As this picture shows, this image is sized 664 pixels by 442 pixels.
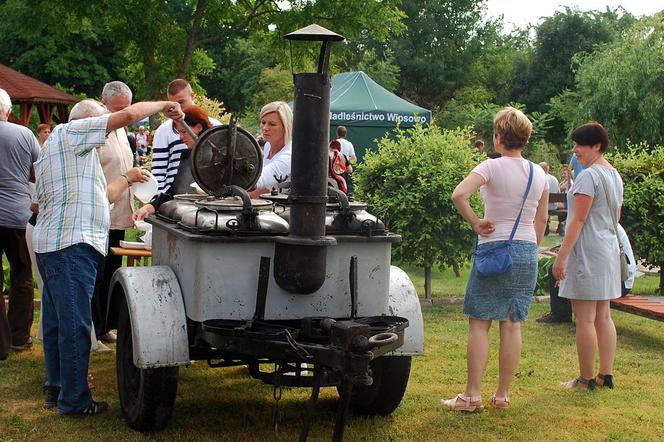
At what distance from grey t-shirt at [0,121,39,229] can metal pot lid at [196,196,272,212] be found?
A: 250 centimetres

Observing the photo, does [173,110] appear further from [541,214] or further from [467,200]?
[541,214]

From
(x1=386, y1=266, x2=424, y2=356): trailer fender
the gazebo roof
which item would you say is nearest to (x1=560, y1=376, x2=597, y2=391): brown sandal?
(x1=386, y1=266, x2=424, y2=356): trailer fender

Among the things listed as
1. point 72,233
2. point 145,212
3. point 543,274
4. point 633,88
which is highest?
point 633,88

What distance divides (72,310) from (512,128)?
115 inches

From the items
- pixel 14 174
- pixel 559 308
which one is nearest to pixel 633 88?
pixel 559 308

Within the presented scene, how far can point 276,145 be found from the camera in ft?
20.8

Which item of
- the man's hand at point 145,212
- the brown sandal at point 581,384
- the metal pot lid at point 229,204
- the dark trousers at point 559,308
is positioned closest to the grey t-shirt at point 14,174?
the man's hand at point 145,212

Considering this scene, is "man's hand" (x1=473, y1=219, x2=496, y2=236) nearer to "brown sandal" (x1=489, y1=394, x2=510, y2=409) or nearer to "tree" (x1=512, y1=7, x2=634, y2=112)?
"brown sandal" (x1=489, y1=394, x2=510, y2=409)

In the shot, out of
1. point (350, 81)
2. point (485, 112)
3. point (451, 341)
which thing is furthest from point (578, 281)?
point (485, 112)

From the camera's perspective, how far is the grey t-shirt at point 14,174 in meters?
7.19

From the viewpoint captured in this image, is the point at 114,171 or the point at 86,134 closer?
the point at 86,134

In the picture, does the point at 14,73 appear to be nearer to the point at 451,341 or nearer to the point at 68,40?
the point at 68,40

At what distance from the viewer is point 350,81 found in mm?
23750

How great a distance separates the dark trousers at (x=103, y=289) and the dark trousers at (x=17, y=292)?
24.8 inches
